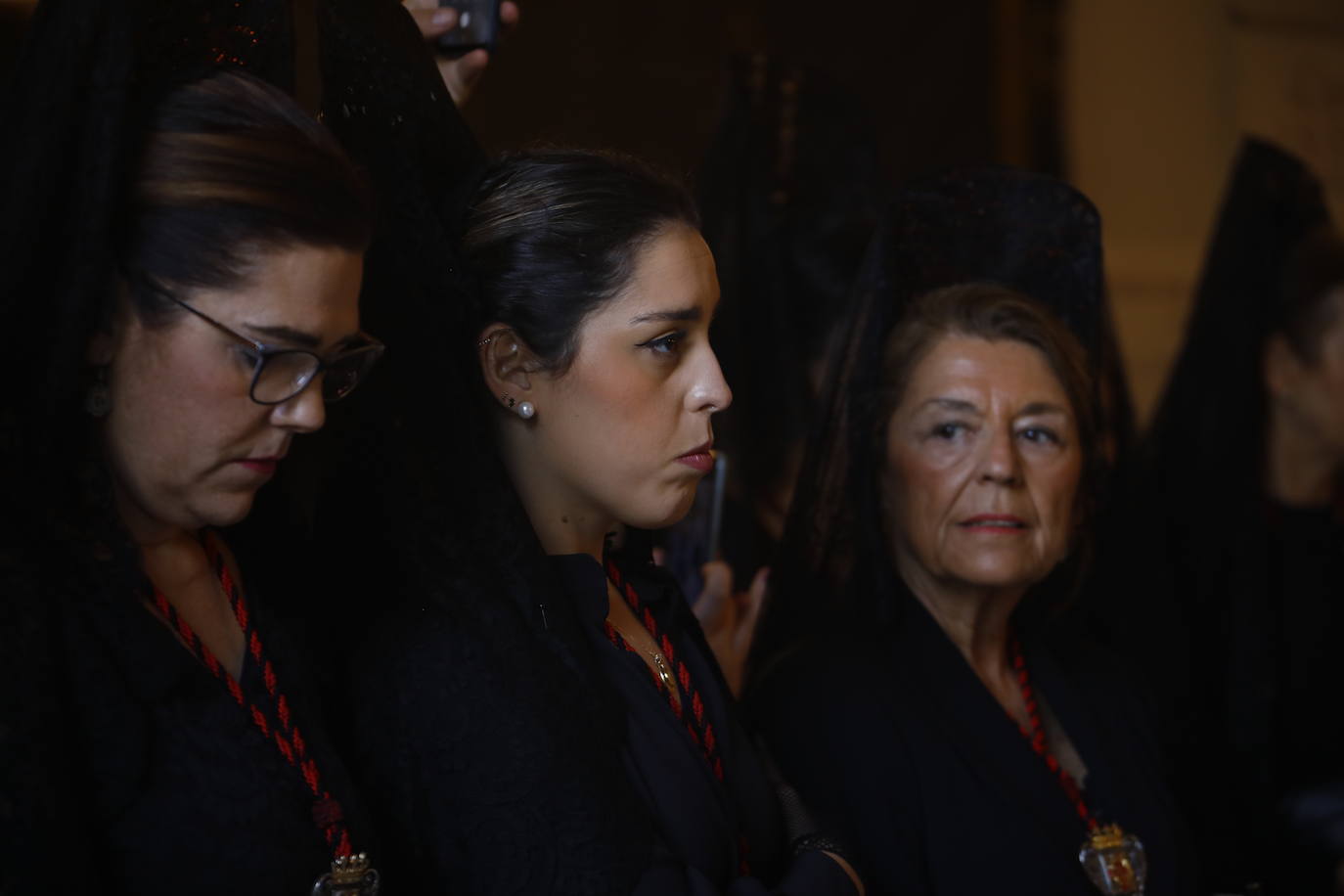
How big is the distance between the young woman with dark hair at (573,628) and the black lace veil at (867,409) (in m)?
0.50

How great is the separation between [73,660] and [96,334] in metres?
0.27

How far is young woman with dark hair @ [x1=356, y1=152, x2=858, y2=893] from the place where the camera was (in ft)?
4.14

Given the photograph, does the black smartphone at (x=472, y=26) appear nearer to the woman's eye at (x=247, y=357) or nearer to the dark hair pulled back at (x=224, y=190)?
the dark hair pulled back at (x=224, y=190)

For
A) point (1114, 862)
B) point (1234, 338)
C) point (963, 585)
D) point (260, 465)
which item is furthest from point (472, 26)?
point (1234, 338)

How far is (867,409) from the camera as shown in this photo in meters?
2.03

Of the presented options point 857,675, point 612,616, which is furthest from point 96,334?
point 857,675

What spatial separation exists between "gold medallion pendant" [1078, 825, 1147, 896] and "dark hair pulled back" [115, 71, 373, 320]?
1302 mm

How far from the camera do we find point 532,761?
126 centimetres

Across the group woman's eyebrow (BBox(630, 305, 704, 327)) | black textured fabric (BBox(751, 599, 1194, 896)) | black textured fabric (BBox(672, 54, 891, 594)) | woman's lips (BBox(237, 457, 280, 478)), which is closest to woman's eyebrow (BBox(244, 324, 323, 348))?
woman's lips (BBox(237, 457, 280, 478))

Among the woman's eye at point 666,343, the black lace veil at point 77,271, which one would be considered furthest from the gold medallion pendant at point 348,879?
the woman's eye at point 666,343

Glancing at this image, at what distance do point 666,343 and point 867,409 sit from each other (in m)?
0.70

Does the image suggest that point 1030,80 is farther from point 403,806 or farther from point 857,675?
point 403,806

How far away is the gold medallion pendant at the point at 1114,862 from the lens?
1.77m

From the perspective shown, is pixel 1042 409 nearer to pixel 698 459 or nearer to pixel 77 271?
pixel 698 459
